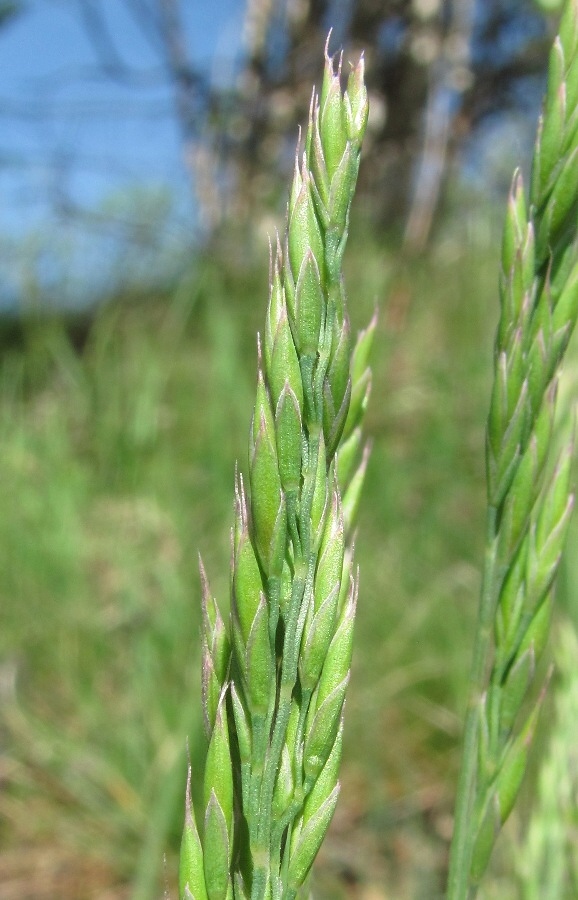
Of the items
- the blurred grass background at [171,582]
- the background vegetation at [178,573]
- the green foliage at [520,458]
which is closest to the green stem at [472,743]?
the green foliage at [520,458]

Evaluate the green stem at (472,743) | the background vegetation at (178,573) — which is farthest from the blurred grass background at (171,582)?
the green stem at (472,743)

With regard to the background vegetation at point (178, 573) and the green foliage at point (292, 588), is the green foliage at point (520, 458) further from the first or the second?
the background vegetation at point (178, 573)

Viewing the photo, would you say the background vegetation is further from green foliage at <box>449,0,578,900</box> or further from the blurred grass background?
green foliage at <box>449,0,578,900</box>

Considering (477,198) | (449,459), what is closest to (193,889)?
(449,459)

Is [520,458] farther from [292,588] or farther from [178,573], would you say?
[178,573]

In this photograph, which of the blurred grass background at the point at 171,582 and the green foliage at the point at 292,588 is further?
the blurred grass background at the point at 171,582

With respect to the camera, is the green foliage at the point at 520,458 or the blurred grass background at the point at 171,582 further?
the blurred grass background at the point at 171,582

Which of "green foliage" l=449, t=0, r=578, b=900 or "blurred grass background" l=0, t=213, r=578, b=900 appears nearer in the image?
"green foliage" l=449, t=0, r=578, b=900

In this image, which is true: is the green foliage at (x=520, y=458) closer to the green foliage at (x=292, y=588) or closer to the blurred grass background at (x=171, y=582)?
the green foliage at (x=292, y=588)

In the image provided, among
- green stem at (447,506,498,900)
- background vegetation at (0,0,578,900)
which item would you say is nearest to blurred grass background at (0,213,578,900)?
background vegetation at (0,0,578,900)
